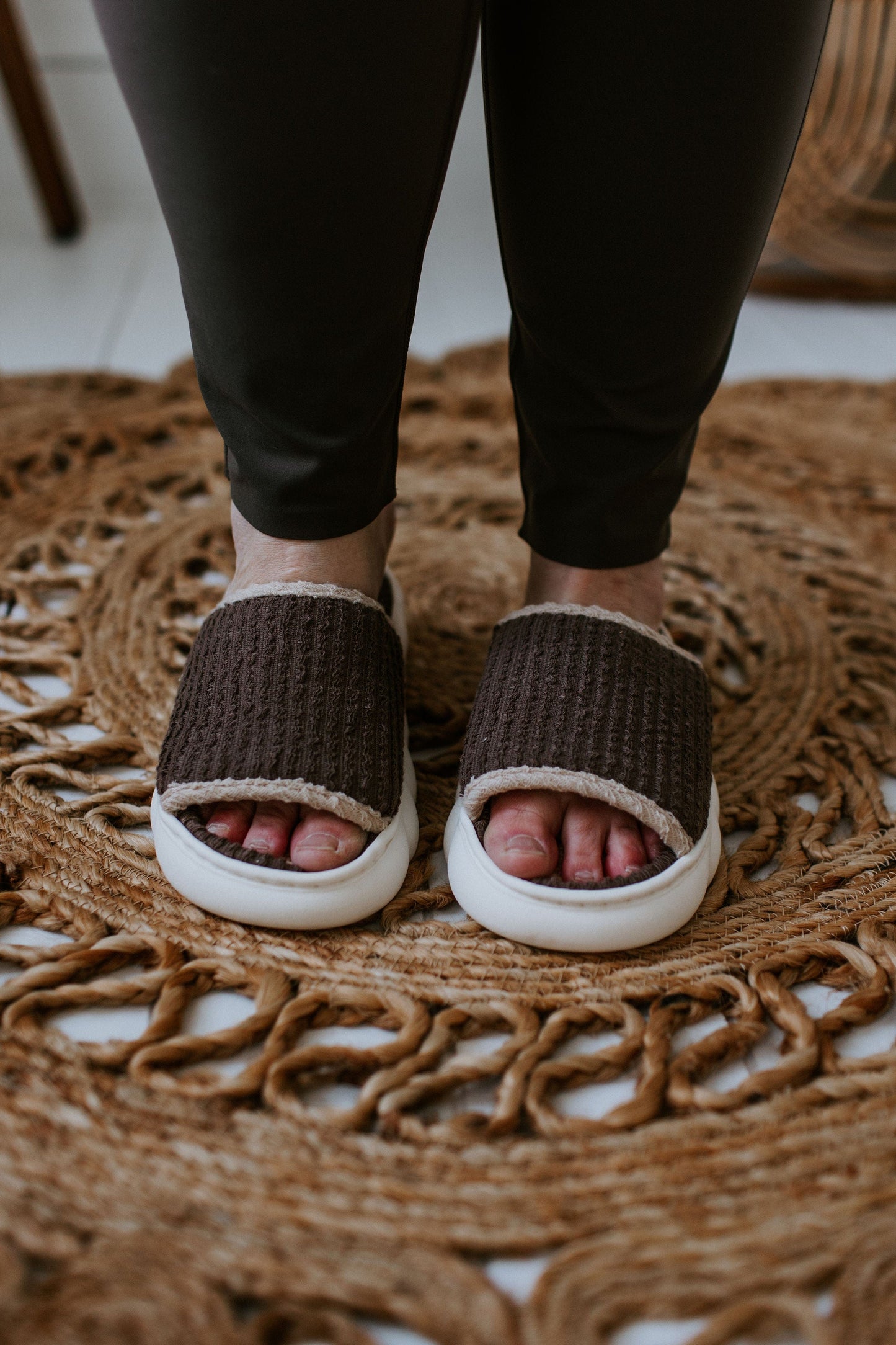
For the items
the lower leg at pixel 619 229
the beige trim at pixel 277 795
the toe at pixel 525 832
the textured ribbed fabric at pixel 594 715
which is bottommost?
the toe at pixel 525 832

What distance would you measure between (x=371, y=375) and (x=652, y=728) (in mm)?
212

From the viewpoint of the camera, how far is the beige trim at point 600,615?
49cm

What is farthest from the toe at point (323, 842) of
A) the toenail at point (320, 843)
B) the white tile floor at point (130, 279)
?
the white tile floor at point (130, 279)

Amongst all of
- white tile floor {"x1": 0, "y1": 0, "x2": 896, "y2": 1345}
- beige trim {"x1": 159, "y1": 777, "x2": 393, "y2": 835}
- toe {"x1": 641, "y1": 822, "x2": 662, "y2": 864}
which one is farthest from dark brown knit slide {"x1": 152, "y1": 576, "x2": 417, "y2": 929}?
white tile floor {"x1": 0, "y1": 0, "x2": 896, "y2": 1345}

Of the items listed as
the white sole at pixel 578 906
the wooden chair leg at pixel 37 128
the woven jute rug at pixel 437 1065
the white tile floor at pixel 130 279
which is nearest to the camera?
the woven jute rug at pixel 437 1065

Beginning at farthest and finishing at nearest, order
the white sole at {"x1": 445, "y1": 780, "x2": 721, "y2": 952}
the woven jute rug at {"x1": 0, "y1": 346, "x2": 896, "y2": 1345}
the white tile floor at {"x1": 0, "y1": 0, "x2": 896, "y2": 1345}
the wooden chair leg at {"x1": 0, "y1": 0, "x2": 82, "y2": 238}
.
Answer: the wooden chair leg at {"x1": 0, "y1": 0, "x2": 82, "y2": 238}
the white tile floor at {"x1": 0, "y1": 0, "x2": 896, "y2": 1345}
the white sole at {"x1": 445, "y1": 780, "x2": 721, "y2": 952}
the woven jute rug at {"x1": 0, "y1": 346, "x2": 896, "y2": 1345}

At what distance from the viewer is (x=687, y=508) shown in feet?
2.62

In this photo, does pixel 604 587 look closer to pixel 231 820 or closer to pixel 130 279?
pixel 231 820

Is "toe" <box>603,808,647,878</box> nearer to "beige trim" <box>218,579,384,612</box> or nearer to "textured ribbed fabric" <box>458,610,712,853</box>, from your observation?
"textured ribbed fabric" <box>458,610,712,853</box>

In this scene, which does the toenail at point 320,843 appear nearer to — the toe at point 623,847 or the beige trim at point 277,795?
the beige trim at point 277,795

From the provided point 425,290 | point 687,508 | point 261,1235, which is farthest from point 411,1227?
point 425,290

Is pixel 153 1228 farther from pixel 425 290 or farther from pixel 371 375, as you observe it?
pixel 425 290

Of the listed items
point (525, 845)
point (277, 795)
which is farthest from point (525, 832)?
point (277, 795)

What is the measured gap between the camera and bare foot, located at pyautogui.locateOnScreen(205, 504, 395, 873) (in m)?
0.42
